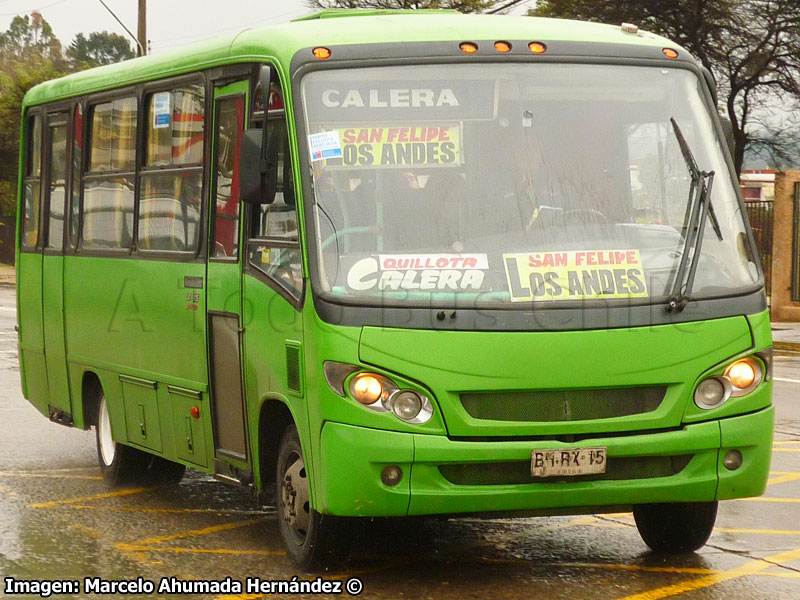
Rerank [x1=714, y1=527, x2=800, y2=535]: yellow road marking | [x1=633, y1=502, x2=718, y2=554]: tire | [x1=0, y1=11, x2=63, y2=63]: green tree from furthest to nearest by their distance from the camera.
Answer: [x1=0, y1=11, x2=63, y2=63]: green tree < [x1=714, y1=527, x2=800, y2=535]: yellow road marking < [x1=633, y1=502, x2=718, y2=554]: tire

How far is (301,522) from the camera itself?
682cm

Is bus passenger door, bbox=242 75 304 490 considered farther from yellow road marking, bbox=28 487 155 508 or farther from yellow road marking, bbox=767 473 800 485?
yellow road marking, bbox=767 473 800 485

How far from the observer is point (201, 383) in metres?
7.92

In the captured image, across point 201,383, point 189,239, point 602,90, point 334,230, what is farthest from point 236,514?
point 602,90

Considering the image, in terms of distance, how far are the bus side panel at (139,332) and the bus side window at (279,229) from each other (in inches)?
31.0

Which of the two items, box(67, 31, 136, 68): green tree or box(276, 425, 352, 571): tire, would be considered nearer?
box(276, 425, 352, 571): tire

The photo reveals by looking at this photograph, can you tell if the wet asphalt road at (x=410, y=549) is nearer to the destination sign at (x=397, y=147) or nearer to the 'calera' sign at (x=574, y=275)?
the 'calera' sign at (x=574, y=275)

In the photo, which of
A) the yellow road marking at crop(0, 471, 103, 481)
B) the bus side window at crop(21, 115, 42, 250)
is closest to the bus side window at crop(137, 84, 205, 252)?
the yellow road marking at crop(0, 471, 103, 481)

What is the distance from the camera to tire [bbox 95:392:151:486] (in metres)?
9.58

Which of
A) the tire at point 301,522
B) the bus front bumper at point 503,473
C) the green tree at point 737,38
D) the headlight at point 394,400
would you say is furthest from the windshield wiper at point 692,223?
the green tree at point 737,38

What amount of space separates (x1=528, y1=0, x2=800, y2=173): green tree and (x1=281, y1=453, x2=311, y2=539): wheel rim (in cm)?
2670

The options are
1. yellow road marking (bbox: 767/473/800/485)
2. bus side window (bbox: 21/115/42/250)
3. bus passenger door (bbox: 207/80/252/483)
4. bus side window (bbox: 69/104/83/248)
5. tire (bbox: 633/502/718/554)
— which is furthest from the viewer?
bus side window (bbox: 21/115/42/250)

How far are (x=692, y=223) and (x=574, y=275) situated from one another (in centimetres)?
64

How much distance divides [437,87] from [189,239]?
2001mm
